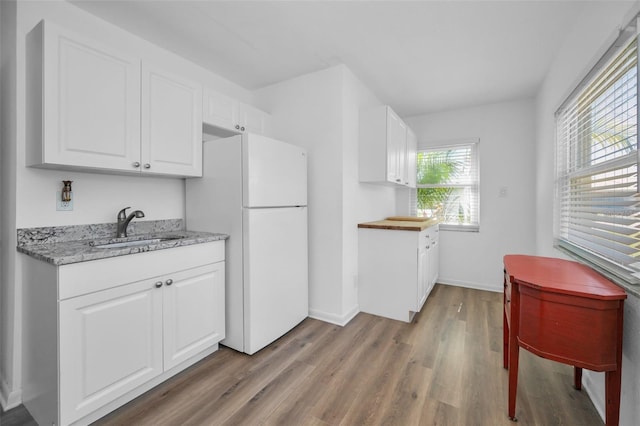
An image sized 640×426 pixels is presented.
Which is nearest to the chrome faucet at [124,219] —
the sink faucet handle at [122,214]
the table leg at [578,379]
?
the sink faucet handle at [122,214]

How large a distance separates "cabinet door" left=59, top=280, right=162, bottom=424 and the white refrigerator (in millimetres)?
564

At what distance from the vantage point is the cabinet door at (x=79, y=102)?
4.74 ft

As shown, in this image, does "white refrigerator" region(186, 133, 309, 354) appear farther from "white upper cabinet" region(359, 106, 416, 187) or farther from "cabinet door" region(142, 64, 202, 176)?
Answer: "white upper cabinet" region(359, 106, 416, 187)

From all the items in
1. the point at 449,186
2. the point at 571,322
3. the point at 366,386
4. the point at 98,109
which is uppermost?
the point at 98,109

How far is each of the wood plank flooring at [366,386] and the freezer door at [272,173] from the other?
3.84 ft

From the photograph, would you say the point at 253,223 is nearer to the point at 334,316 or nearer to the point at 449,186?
the point at 334,316

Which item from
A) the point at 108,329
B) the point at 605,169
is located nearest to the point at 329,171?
the point at 605,169

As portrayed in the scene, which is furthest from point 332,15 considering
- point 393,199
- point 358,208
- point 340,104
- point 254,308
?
point 393,199

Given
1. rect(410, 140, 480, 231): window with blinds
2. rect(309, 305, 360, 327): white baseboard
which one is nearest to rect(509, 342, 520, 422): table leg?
rect(309, 305, 360, 327): white baseboard

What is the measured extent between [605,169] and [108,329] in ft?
9.33

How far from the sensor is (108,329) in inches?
56.5

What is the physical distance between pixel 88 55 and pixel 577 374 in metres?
3.47

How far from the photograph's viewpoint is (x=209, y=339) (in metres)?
1.97

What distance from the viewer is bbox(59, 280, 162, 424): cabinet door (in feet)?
4.27
